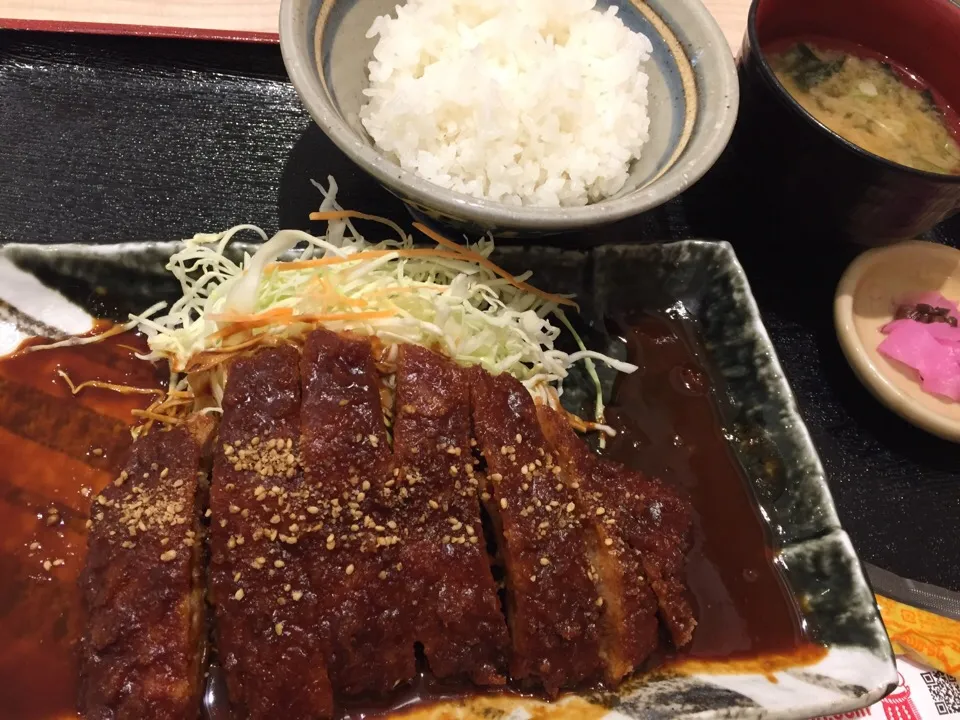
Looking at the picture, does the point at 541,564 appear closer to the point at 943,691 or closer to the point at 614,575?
the point at 614,575

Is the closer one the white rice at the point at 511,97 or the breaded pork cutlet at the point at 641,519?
the breaded pork cutlet at the point at 641,519

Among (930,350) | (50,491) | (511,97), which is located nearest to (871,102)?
(930,350)

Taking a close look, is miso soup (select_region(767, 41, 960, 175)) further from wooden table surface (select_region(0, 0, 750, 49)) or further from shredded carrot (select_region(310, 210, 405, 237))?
wooden table surface (select_region(0, 0, 750, 49))

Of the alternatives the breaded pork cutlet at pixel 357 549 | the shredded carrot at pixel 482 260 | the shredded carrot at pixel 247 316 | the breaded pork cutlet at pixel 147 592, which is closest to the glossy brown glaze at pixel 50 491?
the breaded pork cutlet at pixel 147 592

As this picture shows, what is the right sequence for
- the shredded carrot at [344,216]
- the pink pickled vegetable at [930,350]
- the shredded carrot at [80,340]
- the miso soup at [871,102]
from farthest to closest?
the miso soup at [871,102]
the pink pickled vegetable at [930,350]
the shredded carrot at [344,216]
the shredded carrot at [80,340]

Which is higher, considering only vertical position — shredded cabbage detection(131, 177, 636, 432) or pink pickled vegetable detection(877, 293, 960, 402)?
pink pickled vegetable detection(877, 293, 960, 402)

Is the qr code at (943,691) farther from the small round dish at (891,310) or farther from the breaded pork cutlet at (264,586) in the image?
the breaded pork cutlet at (264,586)

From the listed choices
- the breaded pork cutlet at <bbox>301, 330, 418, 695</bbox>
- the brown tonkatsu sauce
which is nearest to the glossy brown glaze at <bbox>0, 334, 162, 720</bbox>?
the brown tonkatsu sauce
